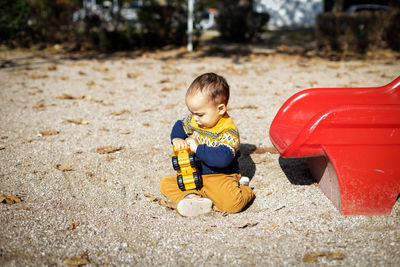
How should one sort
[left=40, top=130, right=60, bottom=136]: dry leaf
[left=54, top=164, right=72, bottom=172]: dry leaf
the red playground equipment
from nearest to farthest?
the red playground equipment → [left=54, top=164, right=72, bottom=172]: dry leaf → [left=40, top=130, right=60, bottom=136]: dry leaf

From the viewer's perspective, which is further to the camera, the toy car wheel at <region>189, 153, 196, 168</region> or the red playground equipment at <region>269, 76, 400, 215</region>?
the toy car wheel at <region>189, 153, 196, 168</region>

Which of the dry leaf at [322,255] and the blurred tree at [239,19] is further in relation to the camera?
the blurred tree at [239,19]

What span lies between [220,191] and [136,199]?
2.11ft

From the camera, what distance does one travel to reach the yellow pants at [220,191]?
7.83 feet

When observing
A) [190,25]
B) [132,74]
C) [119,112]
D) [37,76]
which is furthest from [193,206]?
[190,25]

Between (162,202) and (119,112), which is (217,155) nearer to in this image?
(162,202)

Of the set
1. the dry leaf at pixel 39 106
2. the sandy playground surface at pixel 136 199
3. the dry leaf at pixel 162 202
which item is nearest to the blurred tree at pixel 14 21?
the sandy playground surface at pixel 136 199

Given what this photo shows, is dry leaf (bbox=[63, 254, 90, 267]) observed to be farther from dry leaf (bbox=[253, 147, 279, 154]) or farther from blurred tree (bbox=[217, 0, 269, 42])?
blurred tree (bbox=[217, 0, 269, 42])

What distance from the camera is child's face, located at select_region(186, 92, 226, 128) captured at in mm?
2318

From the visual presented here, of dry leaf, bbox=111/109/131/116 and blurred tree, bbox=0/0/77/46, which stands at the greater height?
blurred tree, bbox=0/0/77/46

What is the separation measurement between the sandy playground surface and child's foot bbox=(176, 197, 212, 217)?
0.15 ft

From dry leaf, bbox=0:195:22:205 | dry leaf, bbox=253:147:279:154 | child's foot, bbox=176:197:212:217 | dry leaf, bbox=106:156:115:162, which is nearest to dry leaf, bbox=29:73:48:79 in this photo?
dry leaf, bbox=106:156:115:162

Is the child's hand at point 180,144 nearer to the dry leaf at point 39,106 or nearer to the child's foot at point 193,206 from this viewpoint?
the child's foot at point 193,206

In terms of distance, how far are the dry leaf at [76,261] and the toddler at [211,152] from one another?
69 centimetres
